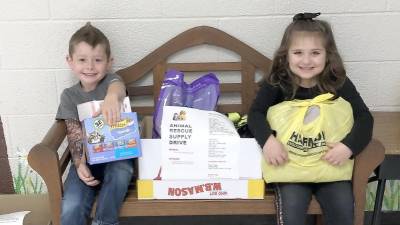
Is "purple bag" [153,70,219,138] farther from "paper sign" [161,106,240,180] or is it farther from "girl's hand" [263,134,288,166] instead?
"girl's hand" [263,134,288,166]

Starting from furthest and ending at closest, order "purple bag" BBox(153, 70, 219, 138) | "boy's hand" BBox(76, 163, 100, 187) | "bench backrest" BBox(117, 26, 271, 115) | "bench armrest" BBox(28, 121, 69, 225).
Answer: "bench backrest" BBox(117, 26, 271, 115), "purple bag" BBox(153, 70, 219, 138), "boy's hand" BBox(76, 163, 100, 187), "bench armrest" BBox(28, 121, 69, 225)

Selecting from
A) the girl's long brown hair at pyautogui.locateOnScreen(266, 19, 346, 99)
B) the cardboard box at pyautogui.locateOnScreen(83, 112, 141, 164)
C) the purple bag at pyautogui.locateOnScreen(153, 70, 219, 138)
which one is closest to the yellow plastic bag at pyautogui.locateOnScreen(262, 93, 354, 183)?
the girl's long brown hair at pyautogui.locateOnScreen(266, 19, 346, 99)

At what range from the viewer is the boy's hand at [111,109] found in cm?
148

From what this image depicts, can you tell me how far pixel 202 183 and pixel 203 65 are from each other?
0.52 m

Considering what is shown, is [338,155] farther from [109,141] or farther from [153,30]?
[153,30]

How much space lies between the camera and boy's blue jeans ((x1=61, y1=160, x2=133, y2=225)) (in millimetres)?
1471

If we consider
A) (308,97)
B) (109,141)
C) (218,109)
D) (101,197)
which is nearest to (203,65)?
(218,109)

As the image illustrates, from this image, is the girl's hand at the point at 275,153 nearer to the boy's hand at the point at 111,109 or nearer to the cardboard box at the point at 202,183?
the cardboard box at the point at 202,183

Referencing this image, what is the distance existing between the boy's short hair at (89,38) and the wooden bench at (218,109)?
0.52 feet

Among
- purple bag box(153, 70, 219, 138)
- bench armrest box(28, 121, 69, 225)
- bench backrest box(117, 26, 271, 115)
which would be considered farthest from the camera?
bench backrest box(117, 26, 271, 115)

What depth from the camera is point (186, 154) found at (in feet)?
4.79

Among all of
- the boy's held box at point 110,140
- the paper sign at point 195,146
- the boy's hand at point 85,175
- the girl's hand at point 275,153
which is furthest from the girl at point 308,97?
the boy's hand at point 85,175

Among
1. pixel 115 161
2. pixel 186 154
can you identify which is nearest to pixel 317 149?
pixel 186 154

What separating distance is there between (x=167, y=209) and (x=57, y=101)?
27.6 inches
